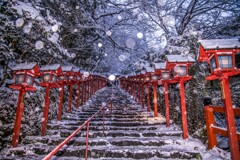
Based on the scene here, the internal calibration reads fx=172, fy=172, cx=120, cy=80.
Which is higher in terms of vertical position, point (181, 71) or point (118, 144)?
point (181, 71)

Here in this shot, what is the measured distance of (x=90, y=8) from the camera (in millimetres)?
10211

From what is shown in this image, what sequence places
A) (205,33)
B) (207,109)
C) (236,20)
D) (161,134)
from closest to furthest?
(207,109) → (161,134) → (236,20) → (205,33)

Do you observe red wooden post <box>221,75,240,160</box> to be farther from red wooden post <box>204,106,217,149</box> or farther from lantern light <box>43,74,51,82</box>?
lantern light <box>43,74,51,82</box>

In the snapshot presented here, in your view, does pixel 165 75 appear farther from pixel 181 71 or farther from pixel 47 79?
pixel 47 79

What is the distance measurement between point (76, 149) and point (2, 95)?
3193 millimetres

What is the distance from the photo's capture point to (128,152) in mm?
5168

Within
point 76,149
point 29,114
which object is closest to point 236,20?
point 76,149

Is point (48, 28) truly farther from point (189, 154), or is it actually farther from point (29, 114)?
point (189, 154)

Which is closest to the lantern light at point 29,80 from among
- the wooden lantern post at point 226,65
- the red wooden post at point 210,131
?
the wooden lantern post at point 226,65

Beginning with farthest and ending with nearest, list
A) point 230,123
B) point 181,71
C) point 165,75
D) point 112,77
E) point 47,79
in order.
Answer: point 112,77 → point 165,75 → point 47,79 → point 181,71 → point 230,123

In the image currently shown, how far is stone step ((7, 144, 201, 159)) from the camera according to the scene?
4.98 meters

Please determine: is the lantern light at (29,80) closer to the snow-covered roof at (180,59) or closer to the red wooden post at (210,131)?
the snow-covered roof at (180,59)

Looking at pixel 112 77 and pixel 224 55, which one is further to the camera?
pixel 112 77

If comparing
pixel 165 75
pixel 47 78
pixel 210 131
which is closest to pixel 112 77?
pixel 165 75
